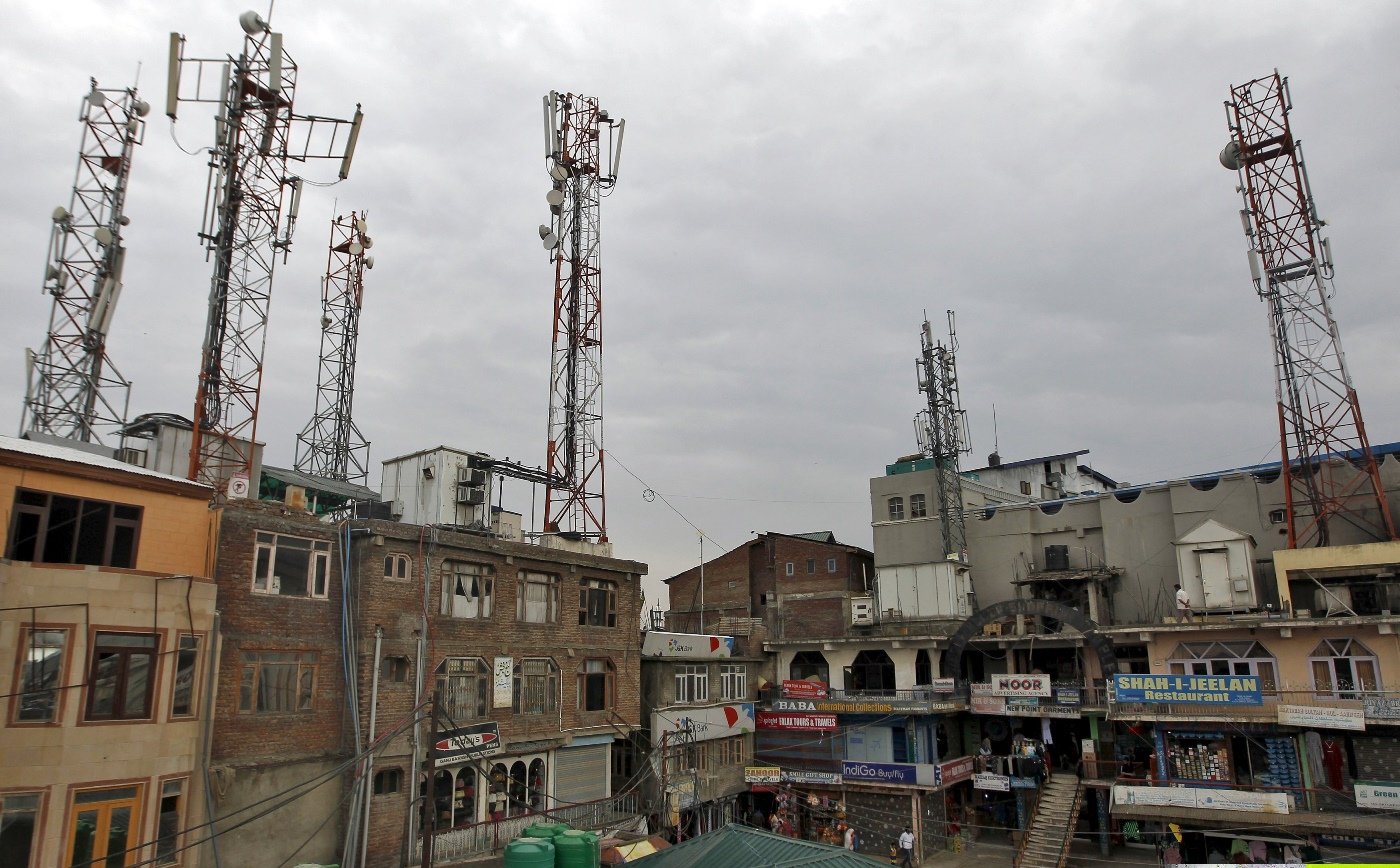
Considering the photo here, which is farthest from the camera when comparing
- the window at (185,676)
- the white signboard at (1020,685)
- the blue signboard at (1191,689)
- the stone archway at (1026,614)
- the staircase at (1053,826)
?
the stone archway at (1026,614)

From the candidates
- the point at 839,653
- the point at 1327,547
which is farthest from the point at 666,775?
the point at 1327,547

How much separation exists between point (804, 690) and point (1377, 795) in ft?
74.9

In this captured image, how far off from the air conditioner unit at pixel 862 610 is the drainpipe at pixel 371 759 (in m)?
32.0

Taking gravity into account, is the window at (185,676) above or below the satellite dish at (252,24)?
below

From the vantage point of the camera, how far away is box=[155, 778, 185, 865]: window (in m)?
20.6

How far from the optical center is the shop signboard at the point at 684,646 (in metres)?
40.1

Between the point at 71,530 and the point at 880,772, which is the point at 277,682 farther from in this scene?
the point at 880,772

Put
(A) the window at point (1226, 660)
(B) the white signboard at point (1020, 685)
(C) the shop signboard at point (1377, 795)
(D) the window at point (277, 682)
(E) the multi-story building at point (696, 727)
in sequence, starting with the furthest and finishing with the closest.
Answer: (B) the white signboard at point (1020, 685) < (A) the window at point (1226, 660) < (E) the multi-story building at point (696, 727) < (C) the shop signboard at point (1377, 795) < (D) the window at point (277, 682)

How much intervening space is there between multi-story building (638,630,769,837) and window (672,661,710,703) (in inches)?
1.8

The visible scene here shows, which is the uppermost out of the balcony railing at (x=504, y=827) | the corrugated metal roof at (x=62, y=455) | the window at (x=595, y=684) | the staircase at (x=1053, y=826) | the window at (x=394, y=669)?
the corrugated metal roof at (x=62, y=455)

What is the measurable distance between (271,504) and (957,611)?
3631 cm

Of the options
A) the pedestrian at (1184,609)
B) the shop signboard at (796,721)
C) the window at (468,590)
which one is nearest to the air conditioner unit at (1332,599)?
the pedestrian at (1184,609)

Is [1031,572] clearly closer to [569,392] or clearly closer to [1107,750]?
[1107,750]

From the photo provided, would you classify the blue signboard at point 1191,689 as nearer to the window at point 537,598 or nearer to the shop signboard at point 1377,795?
the shop signboard at point 1377,795
